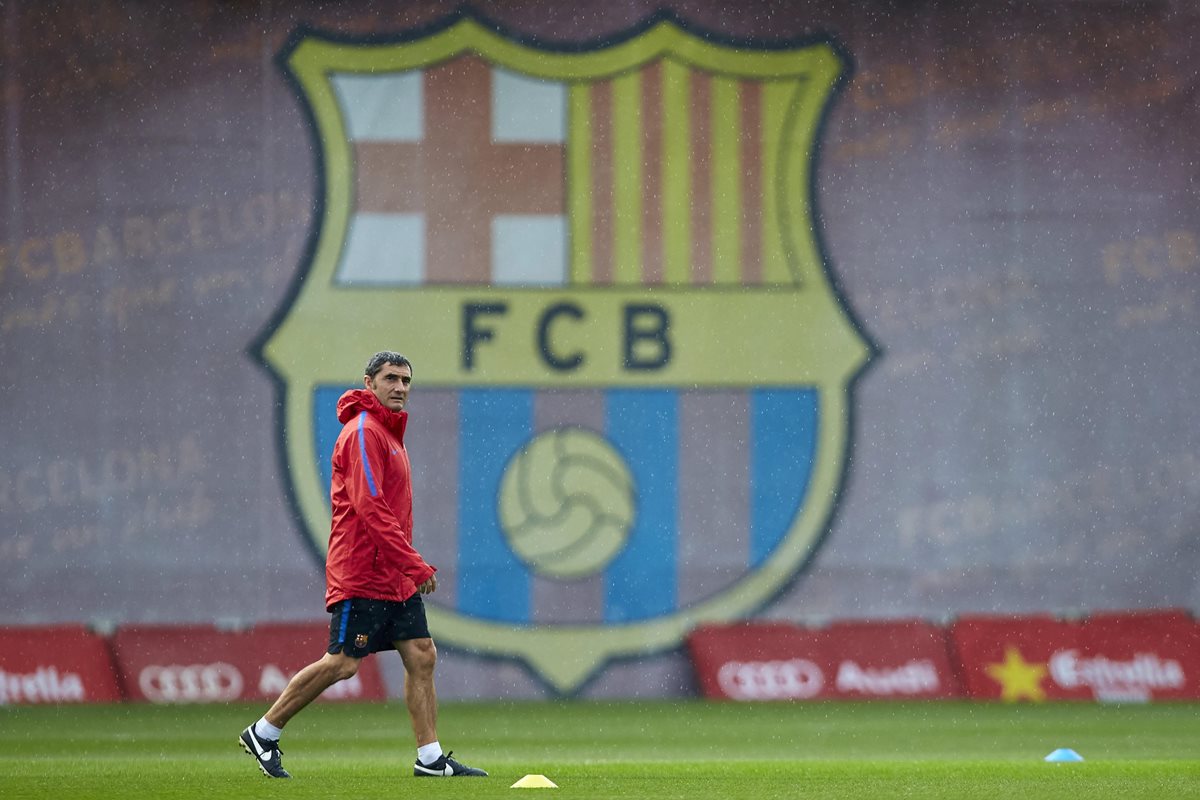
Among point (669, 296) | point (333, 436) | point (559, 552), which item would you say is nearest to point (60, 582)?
point (333, 436)

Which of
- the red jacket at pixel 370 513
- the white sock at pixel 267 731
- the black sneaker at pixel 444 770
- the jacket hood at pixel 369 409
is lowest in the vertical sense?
the black sneaker at pixel 444 770

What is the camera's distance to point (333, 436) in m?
13.7

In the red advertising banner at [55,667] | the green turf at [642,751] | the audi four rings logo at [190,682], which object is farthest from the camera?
the audi four rings logo at [190,682]

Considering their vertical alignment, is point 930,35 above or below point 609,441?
above

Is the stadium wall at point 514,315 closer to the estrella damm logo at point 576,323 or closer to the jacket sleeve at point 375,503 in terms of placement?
the estrella damm logo at point 576,323

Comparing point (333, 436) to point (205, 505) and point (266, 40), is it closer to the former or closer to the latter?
point (205, 505)

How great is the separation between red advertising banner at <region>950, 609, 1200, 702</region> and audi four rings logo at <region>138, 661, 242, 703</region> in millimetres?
4636

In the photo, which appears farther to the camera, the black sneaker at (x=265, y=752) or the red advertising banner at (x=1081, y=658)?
the red advertising banner at (x=1081, y=658)

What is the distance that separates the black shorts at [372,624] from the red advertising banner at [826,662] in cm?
631

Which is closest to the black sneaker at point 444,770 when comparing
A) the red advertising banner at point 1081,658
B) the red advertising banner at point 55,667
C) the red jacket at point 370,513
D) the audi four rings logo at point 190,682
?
the red jacket at point 370,513

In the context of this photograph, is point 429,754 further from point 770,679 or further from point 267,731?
point 770,679

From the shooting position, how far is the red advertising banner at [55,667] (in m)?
12.9

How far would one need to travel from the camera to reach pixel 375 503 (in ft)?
23.4

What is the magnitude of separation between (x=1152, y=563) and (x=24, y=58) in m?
8.18
